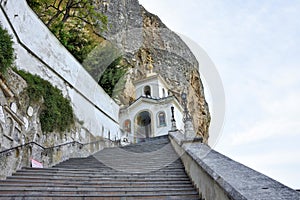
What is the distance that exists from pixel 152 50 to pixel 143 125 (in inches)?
608

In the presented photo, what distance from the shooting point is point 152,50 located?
36.5 m

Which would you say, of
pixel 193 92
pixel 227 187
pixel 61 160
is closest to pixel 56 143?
pixel 61 160

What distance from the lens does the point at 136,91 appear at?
2788cm

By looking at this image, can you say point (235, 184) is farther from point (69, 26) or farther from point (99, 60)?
point (69, 26)

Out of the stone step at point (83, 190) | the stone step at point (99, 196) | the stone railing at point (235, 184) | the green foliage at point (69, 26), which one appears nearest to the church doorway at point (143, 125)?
the green foliage at point (69, 26)

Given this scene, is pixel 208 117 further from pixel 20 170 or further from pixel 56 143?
pixel 20 170

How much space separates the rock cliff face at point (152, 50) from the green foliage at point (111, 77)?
8.24 metres

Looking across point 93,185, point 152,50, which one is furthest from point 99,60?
point 152,50

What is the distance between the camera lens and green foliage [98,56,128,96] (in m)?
18.0

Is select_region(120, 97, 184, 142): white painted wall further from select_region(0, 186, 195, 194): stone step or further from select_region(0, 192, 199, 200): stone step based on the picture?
select_region(0, 192, 199, 200): stone step

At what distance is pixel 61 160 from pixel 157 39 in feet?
108

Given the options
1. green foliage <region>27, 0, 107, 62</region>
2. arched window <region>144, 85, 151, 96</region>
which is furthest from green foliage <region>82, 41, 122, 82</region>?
arched window <region>144, 85, 151, 96</region>

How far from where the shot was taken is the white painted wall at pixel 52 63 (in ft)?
25.9

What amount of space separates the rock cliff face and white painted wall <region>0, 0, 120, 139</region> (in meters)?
13.5
